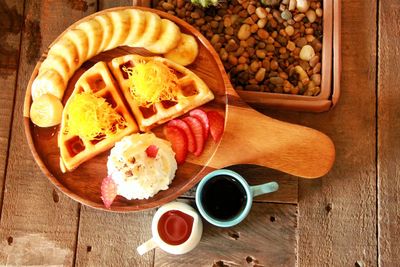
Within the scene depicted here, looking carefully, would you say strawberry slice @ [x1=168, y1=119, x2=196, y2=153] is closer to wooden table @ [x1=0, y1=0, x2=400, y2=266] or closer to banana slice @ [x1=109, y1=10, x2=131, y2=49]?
wooden table @ [x1=0, y1=0, x2=400, y2=266]

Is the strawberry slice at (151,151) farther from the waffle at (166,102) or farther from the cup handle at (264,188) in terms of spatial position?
the cup handle at (264,188)

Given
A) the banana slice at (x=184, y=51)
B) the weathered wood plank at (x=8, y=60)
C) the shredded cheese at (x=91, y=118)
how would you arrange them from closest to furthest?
the shredded cheese at (x=91, y=118) < the banana slice at (x=184, y=51) < the weathered wood plank at (x=8, y=60)

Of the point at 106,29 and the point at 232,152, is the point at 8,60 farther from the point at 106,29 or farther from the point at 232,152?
the point at 232,152

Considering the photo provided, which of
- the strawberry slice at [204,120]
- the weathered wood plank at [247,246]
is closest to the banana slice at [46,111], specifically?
the strawberry slice at [204,120]

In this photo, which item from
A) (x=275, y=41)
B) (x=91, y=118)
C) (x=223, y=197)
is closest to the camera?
(x=91, y=118)

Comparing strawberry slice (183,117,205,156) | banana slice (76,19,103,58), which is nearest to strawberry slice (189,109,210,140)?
strawberry slice (183,117,205,156)

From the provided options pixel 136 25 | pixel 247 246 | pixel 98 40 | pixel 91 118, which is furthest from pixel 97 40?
pixel 247 246
